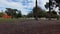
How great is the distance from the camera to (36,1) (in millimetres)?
30906

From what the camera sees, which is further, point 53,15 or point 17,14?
point 17,14

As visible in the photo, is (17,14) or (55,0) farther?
(17,14)

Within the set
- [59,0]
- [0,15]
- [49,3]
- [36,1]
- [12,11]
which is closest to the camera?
[36,1]

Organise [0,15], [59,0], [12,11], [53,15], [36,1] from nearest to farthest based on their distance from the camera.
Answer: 1. [36,1]
2. [59,0]
3. [53,15]
4. [0,15]
5. [12,11]

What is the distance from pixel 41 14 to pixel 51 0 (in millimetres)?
13346

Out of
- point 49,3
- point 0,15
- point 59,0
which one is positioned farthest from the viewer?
point 0,15

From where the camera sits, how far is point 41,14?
54656 mm

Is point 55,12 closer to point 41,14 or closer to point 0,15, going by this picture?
point 41,14

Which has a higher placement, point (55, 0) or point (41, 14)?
point (55, 0)

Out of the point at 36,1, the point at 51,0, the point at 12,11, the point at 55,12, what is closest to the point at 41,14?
the point at 55,12

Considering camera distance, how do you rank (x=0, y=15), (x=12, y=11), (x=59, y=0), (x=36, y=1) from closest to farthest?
(x=36, y=1) → (x=59, y=0) → (x=0, y=15) → (x=12, y=11)

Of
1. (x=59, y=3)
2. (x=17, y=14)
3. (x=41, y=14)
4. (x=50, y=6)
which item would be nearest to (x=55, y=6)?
(x=50, y=6)

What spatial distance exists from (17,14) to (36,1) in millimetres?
25546

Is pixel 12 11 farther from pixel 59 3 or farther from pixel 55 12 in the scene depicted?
pixel 59 3
